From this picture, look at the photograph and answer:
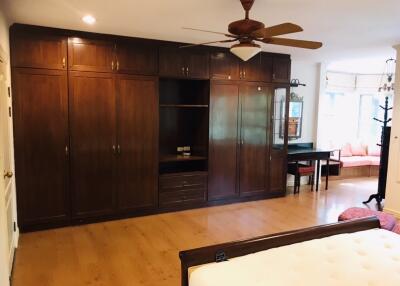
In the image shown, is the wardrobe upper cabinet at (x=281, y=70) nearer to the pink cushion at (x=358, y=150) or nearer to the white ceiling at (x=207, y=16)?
the white ceiling at (x=207, y=16)

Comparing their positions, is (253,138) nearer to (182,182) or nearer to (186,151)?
(186,151)

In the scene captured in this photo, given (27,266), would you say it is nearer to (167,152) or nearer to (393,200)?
(167,152)

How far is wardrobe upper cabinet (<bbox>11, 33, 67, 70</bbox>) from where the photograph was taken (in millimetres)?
3537

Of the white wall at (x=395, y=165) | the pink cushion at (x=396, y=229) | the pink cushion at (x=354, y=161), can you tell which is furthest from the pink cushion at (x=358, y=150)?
the pink cushion at (x=396, y=229)

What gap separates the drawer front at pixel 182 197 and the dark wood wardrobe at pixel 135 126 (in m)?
0.02

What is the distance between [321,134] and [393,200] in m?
2.24

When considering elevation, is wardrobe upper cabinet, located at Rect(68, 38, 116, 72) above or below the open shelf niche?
above

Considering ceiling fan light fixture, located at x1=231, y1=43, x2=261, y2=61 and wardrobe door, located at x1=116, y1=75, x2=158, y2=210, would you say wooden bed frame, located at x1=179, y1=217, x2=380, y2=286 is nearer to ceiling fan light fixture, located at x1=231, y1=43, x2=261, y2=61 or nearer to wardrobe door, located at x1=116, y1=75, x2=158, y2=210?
ceiling fan light fixture, located at x1=231, y1=43, x2=261, y2=61

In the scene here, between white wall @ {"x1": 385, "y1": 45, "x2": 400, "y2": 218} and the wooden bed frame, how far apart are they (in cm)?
226

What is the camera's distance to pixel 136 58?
4.15m

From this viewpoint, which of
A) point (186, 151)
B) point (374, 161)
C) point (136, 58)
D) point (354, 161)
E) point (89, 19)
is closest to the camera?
point (89, 19)

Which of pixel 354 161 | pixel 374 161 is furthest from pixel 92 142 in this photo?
pixel 374 161

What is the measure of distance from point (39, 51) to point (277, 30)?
2.77 m

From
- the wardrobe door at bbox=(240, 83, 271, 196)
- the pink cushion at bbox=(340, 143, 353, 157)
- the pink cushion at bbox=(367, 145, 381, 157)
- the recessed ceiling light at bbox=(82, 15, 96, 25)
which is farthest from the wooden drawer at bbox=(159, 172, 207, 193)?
the pink cushion at bbox=(367, 145, 381, 157)
